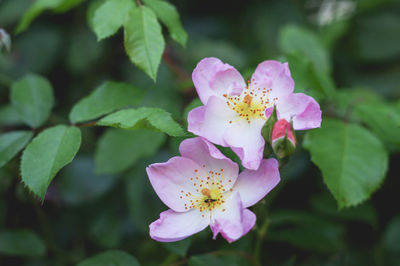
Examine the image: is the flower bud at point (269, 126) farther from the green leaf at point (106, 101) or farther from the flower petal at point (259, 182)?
the green leaf at point (106, 101)

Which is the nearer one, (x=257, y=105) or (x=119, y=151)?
(x=257, y=105)

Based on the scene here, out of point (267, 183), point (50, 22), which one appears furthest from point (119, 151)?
point (50, 22)

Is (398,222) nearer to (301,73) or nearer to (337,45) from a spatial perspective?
(301,73)

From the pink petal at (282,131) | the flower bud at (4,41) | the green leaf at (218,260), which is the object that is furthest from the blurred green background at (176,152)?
the pink petal at (282,131)

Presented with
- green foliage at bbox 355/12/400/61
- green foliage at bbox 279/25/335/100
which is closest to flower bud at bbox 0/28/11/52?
green foliage at bbox 279/25/335/100

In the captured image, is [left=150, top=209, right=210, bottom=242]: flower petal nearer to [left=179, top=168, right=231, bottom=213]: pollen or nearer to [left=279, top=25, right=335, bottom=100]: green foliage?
[left=179, top=168, right=231, bottom=213]: pollen

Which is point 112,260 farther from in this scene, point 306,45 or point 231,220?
point 306,45
